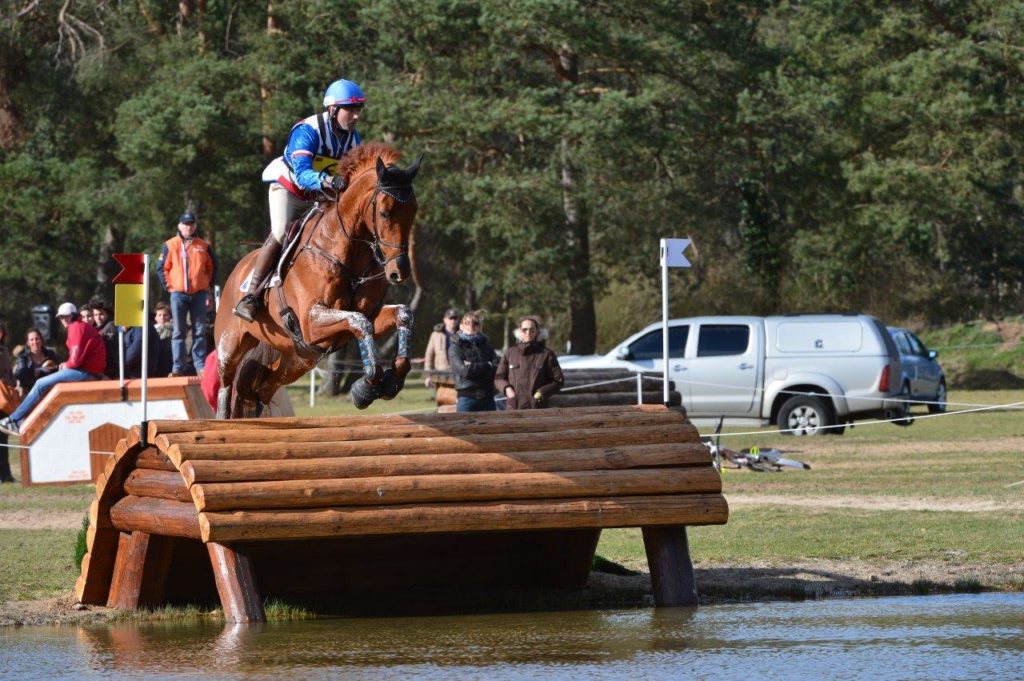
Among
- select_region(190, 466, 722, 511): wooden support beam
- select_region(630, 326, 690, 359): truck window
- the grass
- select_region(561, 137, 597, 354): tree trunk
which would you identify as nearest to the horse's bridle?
select_region(190, 466, 722, 511): wooden support beam

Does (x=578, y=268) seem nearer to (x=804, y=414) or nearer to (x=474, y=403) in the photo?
(x=804, y=414)

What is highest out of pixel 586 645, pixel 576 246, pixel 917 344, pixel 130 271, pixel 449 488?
pixel 576 246

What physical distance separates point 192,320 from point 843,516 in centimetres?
728

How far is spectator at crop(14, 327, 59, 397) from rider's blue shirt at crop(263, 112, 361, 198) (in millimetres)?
9884

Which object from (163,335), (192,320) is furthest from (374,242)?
(163,335)

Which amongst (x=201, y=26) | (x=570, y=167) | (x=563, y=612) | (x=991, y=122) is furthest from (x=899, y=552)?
(x=201, y=26)

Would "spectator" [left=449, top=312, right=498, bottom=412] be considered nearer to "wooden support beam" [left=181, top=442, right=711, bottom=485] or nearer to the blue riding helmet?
the blue riding helmet

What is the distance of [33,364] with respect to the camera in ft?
63.9

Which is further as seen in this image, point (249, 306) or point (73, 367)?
point (73, 367)

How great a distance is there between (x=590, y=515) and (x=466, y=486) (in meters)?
0.66

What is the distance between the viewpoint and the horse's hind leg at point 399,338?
8.74 metres

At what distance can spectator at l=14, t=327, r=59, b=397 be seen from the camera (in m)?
19.0

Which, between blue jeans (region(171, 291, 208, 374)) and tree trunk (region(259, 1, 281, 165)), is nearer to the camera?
blue jeans (region(171, 291, 208, 374))

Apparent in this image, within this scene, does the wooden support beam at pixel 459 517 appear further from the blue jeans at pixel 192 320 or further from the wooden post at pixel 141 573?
the blue jeans at pixel 192 320
